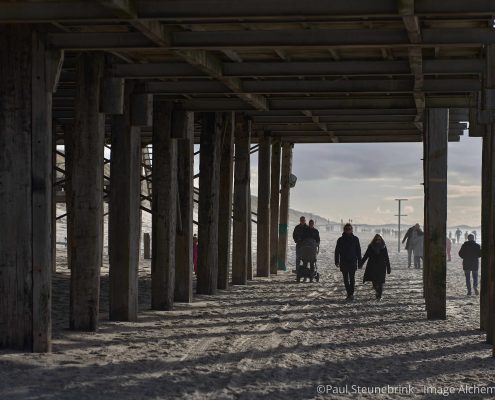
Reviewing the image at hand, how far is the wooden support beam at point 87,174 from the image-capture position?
12.7 metres

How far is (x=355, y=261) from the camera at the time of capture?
62.5 feet

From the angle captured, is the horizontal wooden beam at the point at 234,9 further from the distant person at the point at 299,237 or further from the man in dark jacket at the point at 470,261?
the distant person at the point at 299,237

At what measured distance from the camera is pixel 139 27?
10.2 metres

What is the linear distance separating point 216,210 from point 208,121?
1683 millimetres

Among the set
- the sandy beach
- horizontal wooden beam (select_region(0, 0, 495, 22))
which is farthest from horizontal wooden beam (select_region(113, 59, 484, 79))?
the sandy beach

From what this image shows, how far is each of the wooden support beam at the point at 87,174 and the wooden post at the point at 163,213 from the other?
3167 millimetres

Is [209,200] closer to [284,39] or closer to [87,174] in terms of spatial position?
[87,174]

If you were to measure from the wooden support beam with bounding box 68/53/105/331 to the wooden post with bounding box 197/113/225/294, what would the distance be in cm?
595

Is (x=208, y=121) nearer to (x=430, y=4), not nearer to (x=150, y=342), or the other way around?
(x=150, y=342)

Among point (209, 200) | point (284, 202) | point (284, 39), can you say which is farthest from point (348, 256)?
point (284, 202)

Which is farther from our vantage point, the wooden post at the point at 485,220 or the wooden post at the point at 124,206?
the wooden post at the point at 124,206

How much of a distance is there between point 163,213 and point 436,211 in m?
4.23

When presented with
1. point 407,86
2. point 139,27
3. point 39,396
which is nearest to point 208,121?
point 407,86

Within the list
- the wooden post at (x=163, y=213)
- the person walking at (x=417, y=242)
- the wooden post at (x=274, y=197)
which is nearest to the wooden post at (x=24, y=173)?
the wooden post at (x=163, y=213)
